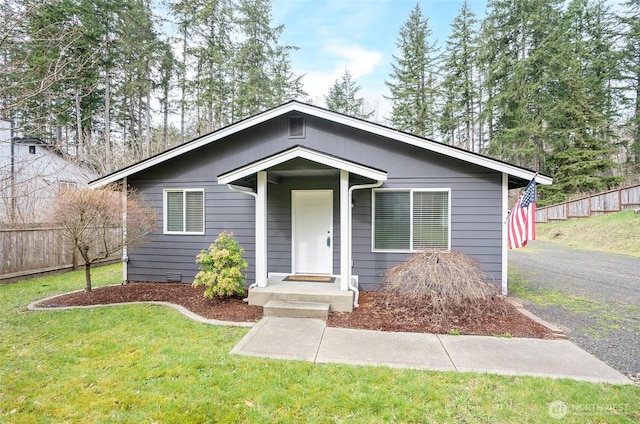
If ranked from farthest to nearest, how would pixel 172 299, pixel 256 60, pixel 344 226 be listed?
pixel 256 60 → pixel 172 299 → pixel 344 226

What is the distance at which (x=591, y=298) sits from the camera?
6.27 meters

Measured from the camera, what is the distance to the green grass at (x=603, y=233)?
478 inches

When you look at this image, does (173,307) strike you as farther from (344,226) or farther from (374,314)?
(374,314)

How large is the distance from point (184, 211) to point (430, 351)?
21.0 ft

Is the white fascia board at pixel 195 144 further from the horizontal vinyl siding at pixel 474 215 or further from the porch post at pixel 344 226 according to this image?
the horizontal vinyl siding at pixel 474 215

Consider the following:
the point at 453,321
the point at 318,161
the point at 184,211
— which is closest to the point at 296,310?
the point at 453,321

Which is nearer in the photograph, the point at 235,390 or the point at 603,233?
the point at 235,390

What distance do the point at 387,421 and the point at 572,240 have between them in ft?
59.3

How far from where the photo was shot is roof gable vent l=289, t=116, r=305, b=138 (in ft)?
23.3

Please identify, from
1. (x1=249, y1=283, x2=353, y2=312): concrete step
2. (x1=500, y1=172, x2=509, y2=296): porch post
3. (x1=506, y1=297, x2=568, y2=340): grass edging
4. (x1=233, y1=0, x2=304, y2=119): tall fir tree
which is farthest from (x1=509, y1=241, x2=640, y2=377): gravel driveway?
(x1=233, y1=0, x2=304, y2=119): tall fir tree

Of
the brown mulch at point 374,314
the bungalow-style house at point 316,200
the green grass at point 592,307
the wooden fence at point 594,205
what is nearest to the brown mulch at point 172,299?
the brown mulch at point 374,314

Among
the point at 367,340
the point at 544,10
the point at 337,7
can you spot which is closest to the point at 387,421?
the point at 367,340

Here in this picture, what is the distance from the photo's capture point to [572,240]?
1521 cm

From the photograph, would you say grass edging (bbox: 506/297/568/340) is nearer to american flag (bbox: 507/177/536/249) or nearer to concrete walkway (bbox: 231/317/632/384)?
concrete walkway (bbox: 231/317/632/384)
